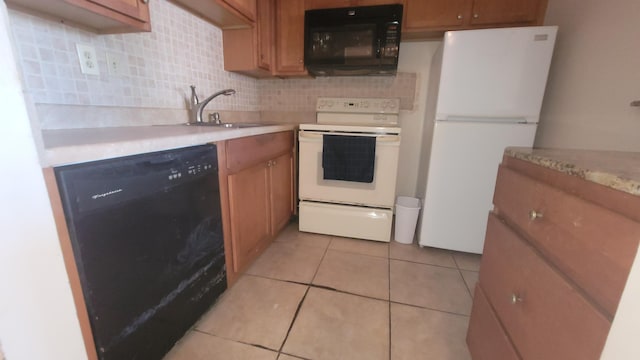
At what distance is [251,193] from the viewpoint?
1.53m

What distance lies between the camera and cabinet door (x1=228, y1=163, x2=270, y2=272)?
4.50ft

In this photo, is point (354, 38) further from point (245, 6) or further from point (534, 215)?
point (534, 215)

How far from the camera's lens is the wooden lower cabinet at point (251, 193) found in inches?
51.4

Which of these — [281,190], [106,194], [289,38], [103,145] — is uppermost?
[289,38]

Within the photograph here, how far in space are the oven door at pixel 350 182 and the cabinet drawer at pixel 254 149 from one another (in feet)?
0.68

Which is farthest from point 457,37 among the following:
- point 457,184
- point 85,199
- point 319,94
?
point 85,199

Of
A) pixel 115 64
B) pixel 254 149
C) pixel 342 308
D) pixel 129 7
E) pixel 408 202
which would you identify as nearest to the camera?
pixel 129 7

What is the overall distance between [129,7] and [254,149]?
0.79 metres

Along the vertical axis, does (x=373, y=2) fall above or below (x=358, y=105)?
above

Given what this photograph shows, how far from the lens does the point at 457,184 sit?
1.77 meters

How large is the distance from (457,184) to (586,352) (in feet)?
4.57

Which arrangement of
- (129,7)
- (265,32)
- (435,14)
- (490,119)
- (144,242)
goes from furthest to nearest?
(265,32) → (435,14) → (490,119) → (129,7) → (144,242)

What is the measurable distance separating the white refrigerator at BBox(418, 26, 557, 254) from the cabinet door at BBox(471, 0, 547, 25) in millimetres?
392

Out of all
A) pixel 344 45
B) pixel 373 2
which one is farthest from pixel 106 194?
pixel 373 2
